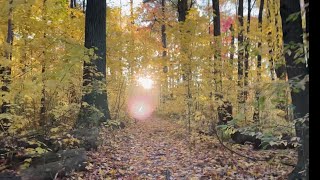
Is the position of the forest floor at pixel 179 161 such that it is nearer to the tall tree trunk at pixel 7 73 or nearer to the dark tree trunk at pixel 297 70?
the dark tree trunk at pixel 297 70

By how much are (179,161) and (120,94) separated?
5464 mm

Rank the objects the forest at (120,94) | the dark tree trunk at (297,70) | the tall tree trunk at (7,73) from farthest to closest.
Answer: the tall tree trunk at (7,73) < the forest at (120,94) < the dark tree trunk at (297,70)

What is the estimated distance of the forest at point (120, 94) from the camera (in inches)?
165

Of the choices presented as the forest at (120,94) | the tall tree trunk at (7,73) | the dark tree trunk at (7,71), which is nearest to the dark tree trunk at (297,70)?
the forest at (120,94)

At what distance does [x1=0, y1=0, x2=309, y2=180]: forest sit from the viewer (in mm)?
4180

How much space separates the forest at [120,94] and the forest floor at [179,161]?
0.03 m

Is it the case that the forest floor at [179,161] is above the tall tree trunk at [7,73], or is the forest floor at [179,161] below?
below

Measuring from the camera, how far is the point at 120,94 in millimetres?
11609

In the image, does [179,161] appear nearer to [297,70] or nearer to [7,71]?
[297,70]

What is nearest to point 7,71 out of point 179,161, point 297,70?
point 179,161

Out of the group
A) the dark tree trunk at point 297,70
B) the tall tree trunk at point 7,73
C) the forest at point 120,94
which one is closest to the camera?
the dark tree trunk at point 297,70

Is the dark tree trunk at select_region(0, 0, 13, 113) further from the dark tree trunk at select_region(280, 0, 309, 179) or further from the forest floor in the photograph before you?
the dark tree trunk at select_region(280, 0, 309, 179)

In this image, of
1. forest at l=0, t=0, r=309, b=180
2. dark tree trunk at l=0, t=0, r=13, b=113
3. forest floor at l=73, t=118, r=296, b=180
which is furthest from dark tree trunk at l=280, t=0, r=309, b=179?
dark tree trunk at l=0, t=0, r=13, b=113
